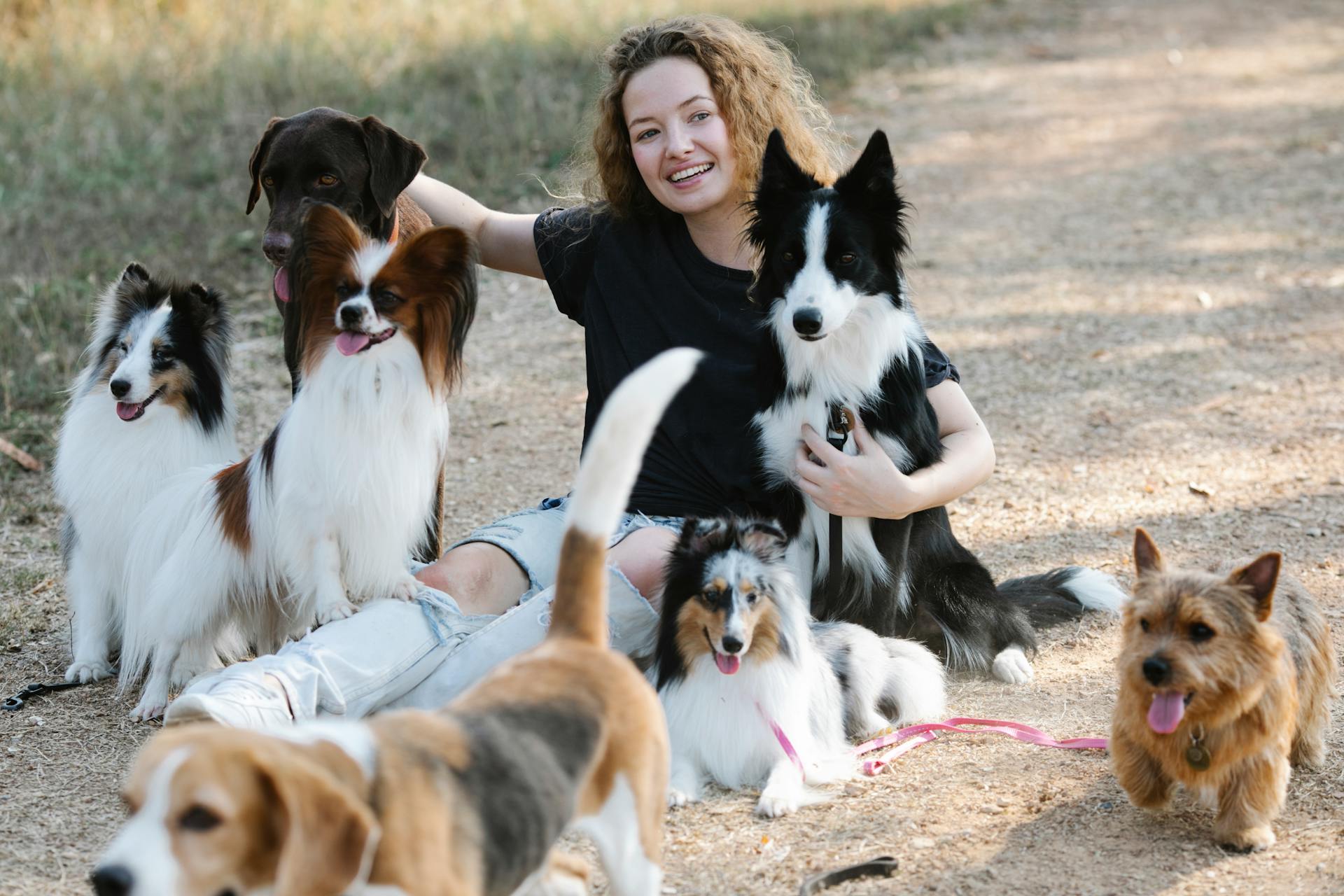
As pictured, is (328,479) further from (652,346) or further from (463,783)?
(463,783)

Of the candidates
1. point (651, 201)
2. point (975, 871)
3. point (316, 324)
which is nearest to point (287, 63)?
point (651, 201)

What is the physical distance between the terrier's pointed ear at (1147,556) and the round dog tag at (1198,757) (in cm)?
39

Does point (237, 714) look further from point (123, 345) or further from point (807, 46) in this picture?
point (807, 46)

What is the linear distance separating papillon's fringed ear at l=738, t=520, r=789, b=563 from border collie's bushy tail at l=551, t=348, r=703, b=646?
0.95 meters

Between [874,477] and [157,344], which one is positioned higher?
[157,344]

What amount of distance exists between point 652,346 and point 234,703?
1.68 m

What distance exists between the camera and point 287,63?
10328mm

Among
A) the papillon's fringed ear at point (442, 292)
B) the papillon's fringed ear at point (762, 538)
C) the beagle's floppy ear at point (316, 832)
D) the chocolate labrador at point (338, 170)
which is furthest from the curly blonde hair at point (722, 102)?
the beagle's floppy ear at point (316, 832)

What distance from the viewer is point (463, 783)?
79.1 inches

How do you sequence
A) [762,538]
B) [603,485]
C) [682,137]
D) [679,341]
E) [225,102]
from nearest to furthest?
[603,485] < [762,538] < [682,137] < [679,341] < [225,102]

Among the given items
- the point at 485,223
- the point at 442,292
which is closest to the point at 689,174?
the point at 485,223

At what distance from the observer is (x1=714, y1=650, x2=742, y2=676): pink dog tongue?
3.23m

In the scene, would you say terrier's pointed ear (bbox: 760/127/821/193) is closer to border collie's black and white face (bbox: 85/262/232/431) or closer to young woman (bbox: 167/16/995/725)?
young woman (bbox: 167/16/995/725)

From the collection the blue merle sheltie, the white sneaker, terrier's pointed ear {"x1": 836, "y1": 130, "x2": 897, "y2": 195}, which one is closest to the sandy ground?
the blue merle sheltie
